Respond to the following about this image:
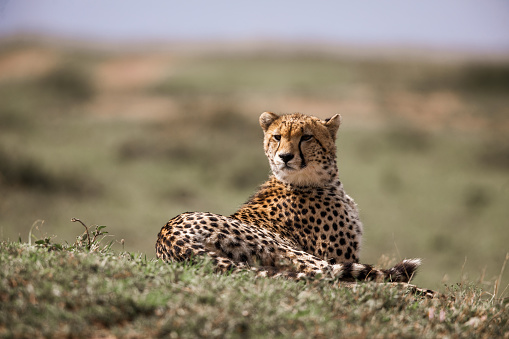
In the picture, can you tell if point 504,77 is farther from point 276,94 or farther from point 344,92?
point 276,94

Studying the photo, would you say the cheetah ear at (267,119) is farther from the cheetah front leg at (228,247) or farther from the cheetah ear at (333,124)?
the cheetah front leg at (228,247)

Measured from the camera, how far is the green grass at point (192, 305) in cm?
269

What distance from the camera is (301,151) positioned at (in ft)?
15.2

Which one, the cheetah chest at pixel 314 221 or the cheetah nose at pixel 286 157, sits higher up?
the cheetah nose at pixel 286 157

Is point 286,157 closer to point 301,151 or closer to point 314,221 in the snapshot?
point 301,151

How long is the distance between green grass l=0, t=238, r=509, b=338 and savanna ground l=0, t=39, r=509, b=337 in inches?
0.4

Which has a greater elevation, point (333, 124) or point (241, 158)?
point (333, 124)

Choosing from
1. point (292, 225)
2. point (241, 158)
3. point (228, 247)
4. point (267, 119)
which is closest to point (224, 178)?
point (241, 158)

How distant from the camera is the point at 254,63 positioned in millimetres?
39312

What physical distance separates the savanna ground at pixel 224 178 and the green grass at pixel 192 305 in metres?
0.01

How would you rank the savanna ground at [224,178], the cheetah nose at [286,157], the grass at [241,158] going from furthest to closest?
the grass at [241,158] < the cheetah nose at [286,157] < the savanna ground at [224,178]

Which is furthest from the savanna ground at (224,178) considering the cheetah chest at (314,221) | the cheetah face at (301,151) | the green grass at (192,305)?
the cheetah face at (301,151)

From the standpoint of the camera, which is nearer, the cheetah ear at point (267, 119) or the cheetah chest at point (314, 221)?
the cheetah chest at point (314, 221)

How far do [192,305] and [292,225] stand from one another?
5.78 feet
